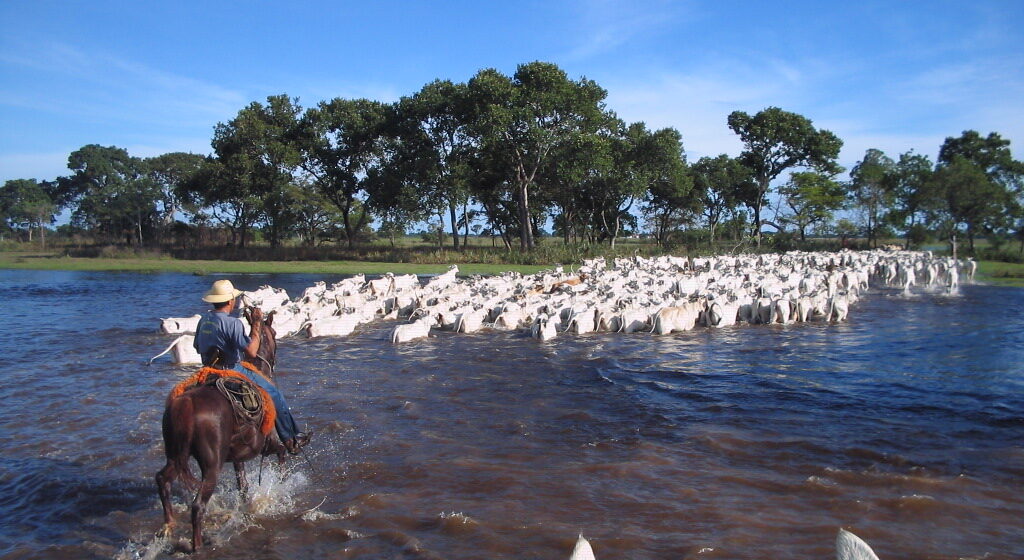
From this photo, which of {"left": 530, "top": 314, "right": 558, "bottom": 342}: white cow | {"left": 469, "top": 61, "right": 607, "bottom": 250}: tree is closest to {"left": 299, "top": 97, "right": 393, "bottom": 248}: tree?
{"left": 469, "top": 61, "right": 607, "bottom": 250}: tree

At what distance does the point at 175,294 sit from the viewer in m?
24.2

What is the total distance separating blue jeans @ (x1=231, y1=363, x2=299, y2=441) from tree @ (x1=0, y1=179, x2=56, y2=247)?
208ft

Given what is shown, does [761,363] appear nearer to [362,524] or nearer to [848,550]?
[362,524]

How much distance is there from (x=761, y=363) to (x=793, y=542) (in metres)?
6.42

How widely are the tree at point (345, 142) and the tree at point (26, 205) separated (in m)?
30.6

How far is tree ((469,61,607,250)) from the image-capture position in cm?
3412

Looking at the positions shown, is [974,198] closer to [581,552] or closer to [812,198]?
[812,198]

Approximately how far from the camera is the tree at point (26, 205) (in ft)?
191

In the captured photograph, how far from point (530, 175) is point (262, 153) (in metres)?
17.1

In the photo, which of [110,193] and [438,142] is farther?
[110,193]

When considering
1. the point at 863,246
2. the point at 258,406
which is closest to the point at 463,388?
the point at 258,406

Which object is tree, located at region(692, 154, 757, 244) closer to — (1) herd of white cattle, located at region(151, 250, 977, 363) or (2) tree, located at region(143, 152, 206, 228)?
(1) herd of white cattle, located at region(151, 250, 977, 363)

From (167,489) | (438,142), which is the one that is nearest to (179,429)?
(167,489)

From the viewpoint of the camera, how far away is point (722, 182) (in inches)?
1804
